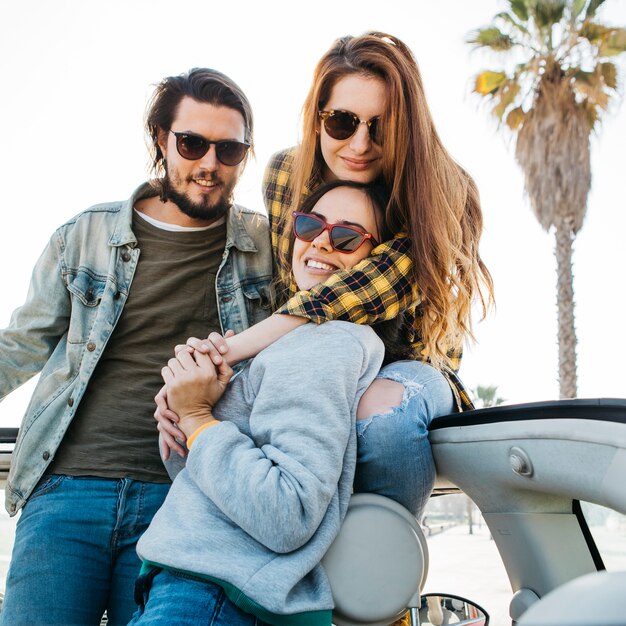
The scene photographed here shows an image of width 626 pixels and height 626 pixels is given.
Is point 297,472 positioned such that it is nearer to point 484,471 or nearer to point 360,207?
point 484,471

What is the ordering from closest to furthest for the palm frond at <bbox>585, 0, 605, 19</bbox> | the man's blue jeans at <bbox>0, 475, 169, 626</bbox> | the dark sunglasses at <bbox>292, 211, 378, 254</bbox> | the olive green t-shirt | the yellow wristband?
the yellow wristband < the dark sunglasses at <bbox>292, 211, 378, 254</bbox> < the man's blue jeans at <bbox>0, 475, 169, 626</bbox> < the olive green t-shirt < the palm frond at <bbox>585, 0, 605, 19</bbox>

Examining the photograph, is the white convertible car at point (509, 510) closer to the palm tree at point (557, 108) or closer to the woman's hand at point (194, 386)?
the woman's hand at point (194, 386)

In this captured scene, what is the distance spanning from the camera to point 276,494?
1354mm

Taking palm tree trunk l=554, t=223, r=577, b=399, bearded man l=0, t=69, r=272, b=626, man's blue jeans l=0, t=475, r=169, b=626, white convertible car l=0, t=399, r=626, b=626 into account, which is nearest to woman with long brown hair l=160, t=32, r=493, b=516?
white convertible car l=0, t=399, r=626, b=626

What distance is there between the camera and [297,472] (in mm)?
1375

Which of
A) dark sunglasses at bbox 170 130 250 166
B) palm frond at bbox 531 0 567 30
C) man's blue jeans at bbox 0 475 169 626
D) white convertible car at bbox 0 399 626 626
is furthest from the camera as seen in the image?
palm frond at bbox 531 0 567 30

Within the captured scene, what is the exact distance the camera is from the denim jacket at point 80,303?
2.27m

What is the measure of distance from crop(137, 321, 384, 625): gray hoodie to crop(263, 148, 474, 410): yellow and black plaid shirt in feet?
0.54

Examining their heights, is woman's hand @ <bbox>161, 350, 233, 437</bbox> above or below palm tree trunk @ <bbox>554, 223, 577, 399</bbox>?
above

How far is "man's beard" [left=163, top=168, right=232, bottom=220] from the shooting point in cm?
240

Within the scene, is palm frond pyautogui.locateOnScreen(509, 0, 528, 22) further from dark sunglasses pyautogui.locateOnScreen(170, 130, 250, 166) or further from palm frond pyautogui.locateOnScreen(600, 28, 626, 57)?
dark sunglasses pyautogui.locateOnScreen(170, 130, 250, 166)

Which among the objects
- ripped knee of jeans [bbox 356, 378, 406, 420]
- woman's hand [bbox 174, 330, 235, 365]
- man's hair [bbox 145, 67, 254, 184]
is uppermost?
man's hair [bbox 145, 67, 254, 184]

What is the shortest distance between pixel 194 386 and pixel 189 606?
48 cm

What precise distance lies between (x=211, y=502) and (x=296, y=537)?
196 mm
